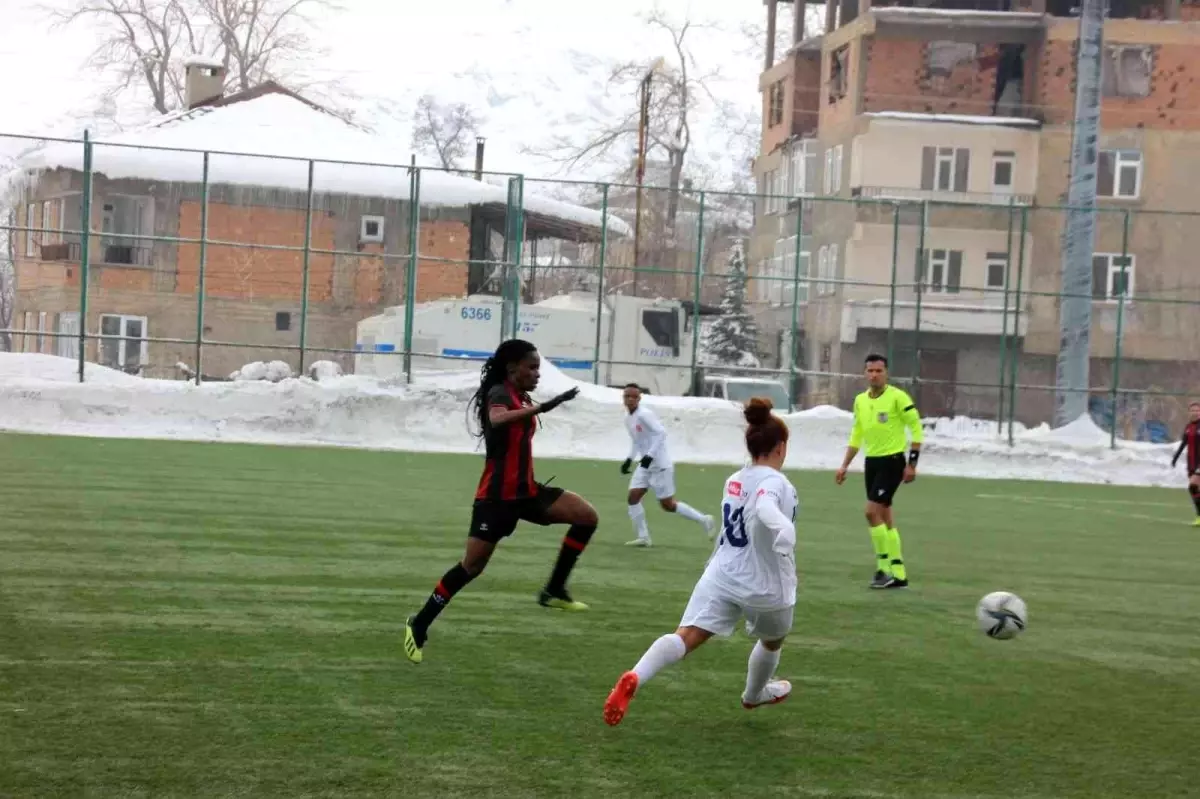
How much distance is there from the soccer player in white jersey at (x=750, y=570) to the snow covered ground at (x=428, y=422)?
22235mm

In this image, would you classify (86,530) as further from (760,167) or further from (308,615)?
(760,167)

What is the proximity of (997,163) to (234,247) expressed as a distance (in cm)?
2809

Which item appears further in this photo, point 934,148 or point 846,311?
point 934,148

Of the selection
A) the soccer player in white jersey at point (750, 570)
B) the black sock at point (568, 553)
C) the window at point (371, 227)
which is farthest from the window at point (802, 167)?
the soccer player in white jersey at point (750, 570)

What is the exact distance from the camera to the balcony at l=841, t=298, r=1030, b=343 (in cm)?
4097

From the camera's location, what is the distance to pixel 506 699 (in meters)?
7.80

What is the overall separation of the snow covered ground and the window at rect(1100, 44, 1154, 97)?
24468 mm

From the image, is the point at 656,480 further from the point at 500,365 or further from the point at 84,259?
the point at 84,259

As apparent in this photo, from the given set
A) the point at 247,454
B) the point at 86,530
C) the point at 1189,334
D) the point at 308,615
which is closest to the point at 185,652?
the point at 308,615

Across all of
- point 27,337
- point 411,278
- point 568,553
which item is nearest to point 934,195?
point 411,278

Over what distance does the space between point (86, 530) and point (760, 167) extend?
5406 cm

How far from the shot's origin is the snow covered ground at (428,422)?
29078 millimetres

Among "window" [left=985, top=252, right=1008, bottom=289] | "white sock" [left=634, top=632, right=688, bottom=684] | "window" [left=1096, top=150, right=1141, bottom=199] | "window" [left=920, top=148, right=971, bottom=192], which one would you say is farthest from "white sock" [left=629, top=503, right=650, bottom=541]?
"window" [left=1096, top=150, right=1141, bottom=199]

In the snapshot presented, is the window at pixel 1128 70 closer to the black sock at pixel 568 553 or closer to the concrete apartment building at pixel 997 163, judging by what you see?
the concrete apartment building at pixel 997 163
